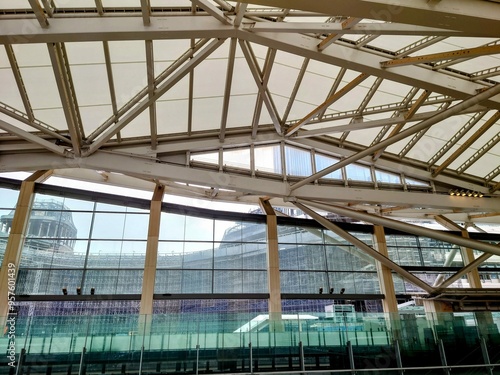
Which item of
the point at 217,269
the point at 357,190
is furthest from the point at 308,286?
the point at 357,190

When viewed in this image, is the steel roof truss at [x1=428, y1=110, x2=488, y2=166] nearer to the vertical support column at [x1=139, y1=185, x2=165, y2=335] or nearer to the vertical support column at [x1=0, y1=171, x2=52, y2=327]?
the vertical support column at [x1=139, y1=185, x2=165, y2=335]

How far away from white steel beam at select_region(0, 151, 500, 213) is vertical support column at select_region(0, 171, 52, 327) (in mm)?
6824

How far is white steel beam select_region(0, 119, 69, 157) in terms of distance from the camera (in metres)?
12.4

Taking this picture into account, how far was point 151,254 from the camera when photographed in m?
22.5

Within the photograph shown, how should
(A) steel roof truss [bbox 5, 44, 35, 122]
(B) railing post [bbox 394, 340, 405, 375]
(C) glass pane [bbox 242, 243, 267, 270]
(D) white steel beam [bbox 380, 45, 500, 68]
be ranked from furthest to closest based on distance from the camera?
1. (C) glass pane [bbox 242, 243, 267, 270]
2. (B) railing post [bbox 394, 340, 405, 375]
3. (A) steel roof truss [bbox 5, 44, 35, 122]
4. (D) white steel beam [bbox 380, 45, 500, 68]

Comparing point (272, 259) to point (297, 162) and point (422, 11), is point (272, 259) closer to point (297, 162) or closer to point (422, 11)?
point (297, 162)

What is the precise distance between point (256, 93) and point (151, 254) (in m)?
12.1

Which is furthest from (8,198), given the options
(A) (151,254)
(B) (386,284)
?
(B) (386,284)

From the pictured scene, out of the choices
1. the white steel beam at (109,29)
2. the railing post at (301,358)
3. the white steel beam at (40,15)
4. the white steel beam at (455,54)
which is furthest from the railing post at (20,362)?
the white steel beam at (455,54)

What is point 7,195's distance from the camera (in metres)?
21.9

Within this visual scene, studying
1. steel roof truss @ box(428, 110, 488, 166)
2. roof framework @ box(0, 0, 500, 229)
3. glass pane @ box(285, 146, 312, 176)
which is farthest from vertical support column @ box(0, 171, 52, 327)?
steel roof truss @ box(428, 110, 488, 166)

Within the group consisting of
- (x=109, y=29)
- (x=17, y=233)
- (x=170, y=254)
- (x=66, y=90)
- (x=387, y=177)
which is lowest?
(x=170, y=254)

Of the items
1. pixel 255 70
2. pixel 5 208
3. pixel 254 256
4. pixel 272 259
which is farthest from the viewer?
pixel 254 256

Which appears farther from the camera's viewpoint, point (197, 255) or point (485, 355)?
point (197, 255)
